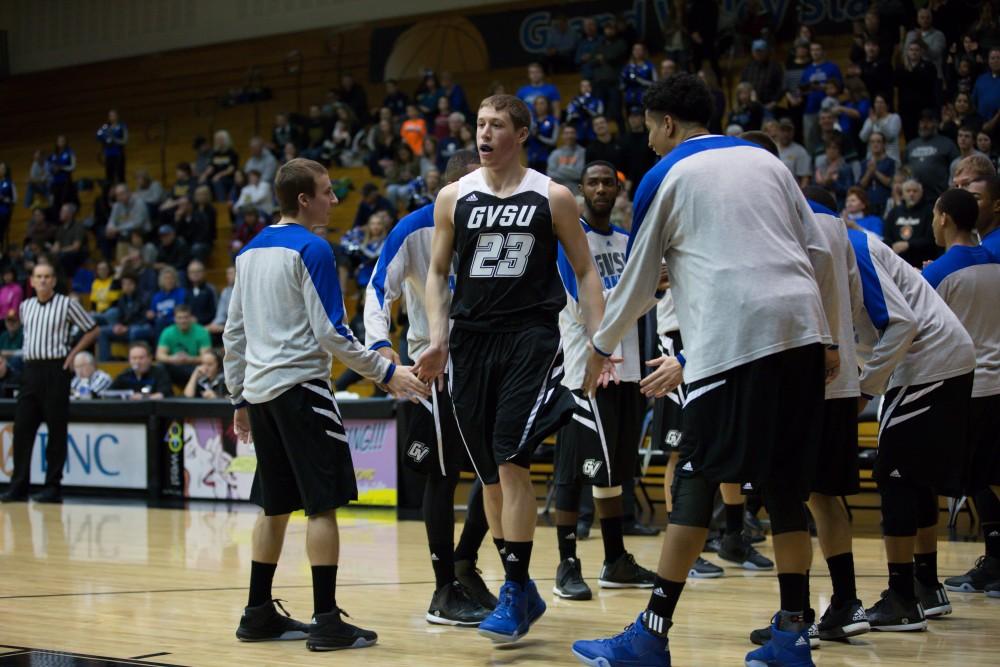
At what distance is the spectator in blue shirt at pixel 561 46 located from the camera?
19203 mm

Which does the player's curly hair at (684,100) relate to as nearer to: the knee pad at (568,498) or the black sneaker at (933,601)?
the black sneaker at (933,601)

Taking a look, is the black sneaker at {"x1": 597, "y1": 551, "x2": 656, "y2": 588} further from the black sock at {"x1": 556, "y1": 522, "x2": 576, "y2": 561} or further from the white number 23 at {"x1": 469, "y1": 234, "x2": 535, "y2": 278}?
the white number 23 at {"x1": 469, "y1": 234, "x2": 535, "y2": 278}

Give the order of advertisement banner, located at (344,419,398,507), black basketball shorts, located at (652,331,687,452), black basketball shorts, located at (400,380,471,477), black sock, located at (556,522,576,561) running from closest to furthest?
black basketball shorts, located at (400,380,471,477) → black sock, located at (556,522,576,561) → black basketball shorts, located at (652,331,687,452) → advertisement banner, located at (344,419,398,507)

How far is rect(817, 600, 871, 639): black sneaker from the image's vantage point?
4875 millimetres

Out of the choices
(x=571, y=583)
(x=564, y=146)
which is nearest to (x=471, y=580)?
(x=571, y=583)

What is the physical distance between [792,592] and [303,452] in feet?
6.65

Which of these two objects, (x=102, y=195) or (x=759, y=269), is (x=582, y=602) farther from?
(x=102, y=195)

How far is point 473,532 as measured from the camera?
5680 mm

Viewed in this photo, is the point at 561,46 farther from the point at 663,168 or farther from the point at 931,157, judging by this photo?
the point at 663,168

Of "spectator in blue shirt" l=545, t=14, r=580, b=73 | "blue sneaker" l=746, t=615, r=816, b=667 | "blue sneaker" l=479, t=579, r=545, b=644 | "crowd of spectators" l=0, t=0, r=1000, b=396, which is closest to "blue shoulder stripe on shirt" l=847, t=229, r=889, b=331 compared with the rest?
"blue sneaker" l=746, t=615, r=816, b=667

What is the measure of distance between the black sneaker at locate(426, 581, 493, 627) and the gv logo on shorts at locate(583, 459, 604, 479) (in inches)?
46.4

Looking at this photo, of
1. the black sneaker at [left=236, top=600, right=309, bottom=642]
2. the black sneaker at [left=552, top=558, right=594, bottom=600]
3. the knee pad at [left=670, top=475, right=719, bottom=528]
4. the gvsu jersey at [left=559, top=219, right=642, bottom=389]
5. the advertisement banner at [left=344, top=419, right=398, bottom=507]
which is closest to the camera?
the knee pad at [left=670, top=475, right=719, bottom=528]

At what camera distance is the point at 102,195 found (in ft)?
72.4

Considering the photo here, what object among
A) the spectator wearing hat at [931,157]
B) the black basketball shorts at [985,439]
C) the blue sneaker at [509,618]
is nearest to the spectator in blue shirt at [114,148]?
the spectator wearing hat at [931,157]
